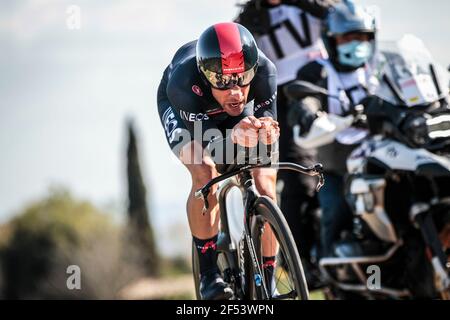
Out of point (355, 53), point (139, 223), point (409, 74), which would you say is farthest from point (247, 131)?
point (139, 223)

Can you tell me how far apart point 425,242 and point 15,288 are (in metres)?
45.6

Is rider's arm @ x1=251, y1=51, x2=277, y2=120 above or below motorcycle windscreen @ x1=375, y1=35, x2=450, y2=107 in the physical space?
below

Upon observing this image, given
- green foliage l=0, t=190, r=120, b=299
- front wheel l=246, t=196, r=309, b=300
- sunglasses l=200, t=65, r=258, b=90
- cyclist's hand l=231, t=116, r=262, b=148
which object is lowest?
front wheel l=246, t=196, r=309, b=300

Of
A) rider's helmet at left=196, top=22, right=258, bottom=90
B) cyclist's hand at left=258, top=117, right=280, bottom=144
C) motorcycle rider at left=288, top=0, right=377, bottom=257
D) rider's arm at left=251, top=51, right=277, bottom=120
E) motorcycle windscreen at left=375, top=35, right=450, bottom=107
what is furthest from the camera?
motorcycle rider at left=288, top=0, right=377, bottom=257

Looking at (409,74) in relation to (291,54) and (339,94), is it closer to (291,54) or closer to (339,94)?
(339,94)

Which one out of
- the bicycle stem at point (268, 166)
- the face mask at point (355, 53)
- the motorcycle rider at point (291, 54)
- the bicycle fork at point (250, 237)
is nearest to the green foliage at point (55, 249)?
the motorcycle rider at point (291, 54)

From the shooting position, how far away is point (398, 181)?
7523 mm

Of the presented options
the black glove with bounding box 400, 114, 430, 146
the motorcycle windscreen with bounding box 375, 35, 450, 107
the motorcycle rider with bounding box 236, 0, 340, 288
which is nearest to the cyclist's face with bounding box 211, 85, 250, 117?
the black glove with bounding box 400, 114, 430, 146

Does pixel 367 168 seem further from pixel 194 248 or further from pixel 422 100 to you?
pixel 194 248

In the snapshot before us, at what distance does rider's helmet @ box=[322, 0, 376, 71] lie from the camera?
856cm

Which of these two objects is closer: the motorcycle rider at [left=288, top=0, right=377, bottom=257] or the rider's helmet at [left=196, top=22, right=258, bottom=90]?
the rider's helmet at [left=196, top=22, right=258, bottom=90]

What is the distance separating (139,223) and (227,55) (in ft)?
143

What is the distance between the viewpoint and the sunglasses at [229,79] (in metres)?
5.52

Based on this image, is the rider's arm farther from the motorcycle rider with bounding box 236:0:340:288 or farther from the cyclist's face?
the motorcycle rider with bounding box 236:0:340:288
